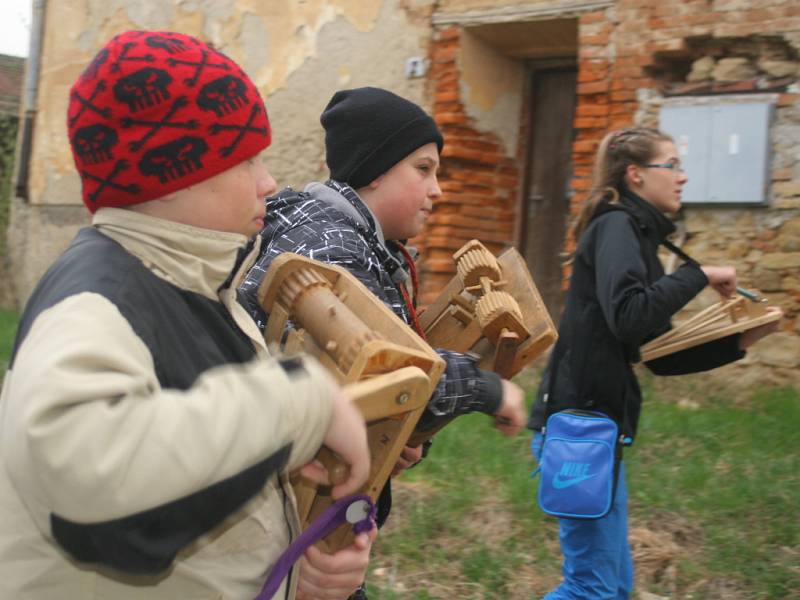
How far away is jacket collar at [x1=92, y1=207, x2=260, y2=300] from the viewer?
1.30m

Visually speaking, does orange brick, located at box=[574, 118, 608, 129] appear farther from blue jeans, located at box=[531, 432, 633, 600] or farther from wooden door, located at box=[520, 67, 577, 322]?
blue jeans, located at box=[531, 432, 633, 600]

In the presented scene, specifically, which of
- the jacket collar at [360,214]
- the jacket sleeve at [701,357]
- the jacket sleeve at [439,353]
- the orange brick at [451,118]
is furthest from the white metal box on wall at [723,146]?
the jacket sleeve at [439,353]

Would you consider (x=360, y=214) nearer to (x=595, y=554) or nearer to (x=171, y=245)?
(x=171, y=245)

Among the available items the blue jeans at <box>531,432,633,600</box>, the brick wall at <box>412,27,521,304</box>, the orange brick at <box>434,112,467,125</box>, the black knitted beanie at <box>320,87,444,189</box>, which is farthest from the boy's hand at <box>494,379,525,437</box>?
the orange brick at <box>434,112,467,125</box>

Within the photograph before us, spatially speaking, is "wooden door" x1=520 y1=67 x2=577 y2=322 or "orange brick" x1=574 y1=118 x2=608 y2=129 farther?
"wooden door" x1=520 y1=67 x2=577 y2=322

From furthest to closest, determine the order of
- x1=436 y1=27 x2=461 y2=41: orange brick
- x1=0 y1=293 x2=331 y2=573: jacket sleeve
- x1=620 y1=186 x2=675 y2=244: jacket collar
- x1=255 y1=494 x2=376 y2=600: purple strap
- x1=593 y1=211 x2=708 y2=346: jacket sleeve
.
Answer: x1=436 y1=27 x2=461 y2=41: orange brick, x1=620 y1=186 x2=675 y2=244: jacket collar, x1=593 y1=211 x2=708 y2=346: jacket sleeve, x1=255 y1=494 x2=376 y2=600: purple strap, x1=0 y1=293 x2=331 y2=573: jacket sleeve

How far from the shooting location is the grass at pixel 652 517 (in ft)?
12.0

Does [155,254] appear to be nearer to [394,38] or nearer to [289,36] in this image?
[394,38]

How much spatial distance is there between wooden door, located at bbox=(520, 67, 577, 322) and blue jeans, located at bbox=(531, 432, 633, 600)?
4044 millimetres

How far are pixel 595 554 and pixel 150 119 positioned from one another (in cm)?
204

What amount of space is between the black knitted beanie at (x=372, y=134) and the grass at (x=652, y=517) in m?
2.05

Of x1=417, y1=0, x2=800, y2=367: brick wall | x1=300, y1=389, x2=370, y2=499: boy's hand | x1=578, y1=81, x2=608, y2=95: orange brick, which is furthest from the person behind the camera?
x1=578, y1=81, x2=608, y2=95: orange brick

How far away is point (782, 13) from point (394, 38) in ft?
9.05

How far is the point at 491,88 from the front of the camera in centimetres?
690
